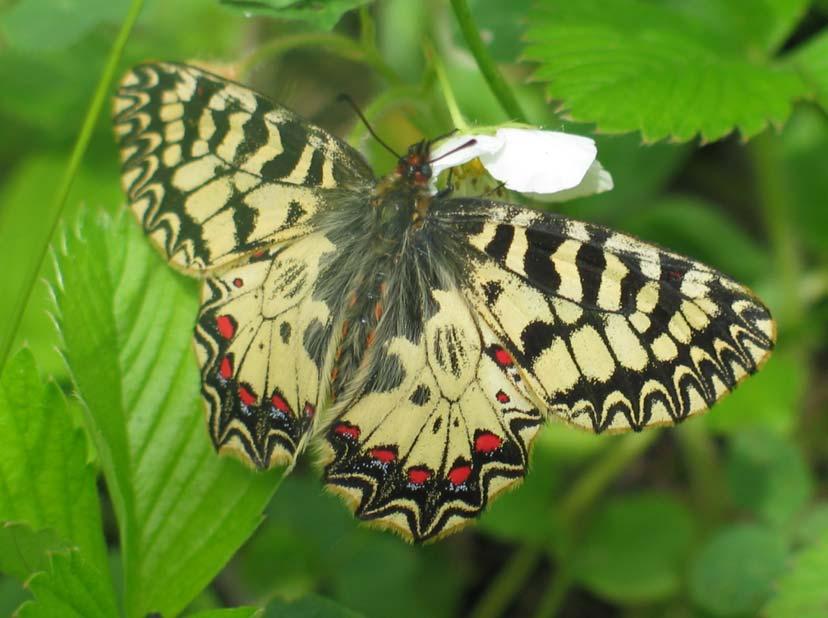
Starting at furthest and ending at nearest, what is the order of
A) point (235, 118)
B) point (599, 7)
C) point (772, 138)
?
point (772, 138) → point (599, 7) → point (235, 118)

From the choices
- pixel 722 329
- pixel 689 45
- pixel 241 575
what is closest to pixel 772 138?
pixel 689 45

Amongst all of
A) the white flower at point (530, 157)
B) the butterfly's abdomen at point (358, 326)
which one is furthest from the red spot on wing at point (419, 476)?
the white flower at point (530, 157)

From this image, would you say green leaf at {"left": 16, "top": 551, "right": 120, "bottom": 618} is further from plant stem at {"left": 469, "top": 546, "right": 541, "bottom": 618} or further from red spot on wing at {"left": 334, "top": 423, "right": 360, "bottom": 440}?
plant stem at {"left": 469, "top": 546, "right": 541, "bottom": 618}

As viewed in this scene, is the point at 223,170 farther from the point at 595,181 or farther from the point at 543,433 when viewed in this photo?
the point at 543,433

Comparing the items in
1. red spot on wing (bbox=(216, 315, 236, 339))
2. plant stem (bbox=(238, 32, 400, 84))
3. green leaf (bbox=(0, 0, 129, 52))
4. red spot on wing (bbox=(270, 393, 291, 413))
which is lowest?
red spot on wing (bbox=(270, 393, 291, 413))

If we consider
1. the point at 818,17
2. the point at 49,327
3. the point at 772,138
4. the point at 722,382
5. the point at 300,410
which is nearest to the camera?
the point at 722,382

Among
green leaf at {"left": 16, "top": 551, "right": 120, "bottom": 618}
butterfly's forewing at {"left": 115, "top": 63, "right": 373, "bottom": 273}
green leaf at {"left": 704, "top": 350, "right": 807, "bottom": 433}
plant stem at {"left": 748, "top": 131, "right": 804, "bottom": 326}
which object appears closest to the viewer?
green leaf at {"left": 16, "top": 551, "right": 120, "bottom": 618}

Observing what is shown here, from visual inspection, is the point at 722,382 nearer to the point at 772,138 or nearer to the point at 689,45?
the point at 689,45

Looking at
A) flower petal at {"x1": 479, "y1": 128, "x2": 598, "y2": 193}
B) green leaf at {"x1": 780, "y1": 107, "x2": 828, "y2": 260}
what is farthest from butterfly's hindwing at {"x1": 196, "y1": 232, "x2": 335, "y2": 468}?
green leaf at {"x1": 780, "y1": 107, "x2": 828, "y2": 260}
